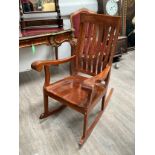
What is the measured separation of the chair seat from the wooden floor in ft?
1.15

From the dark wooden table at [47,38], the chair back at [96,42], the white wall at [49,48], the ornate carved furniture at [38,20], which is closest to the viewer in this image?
the chair back at [96,42]

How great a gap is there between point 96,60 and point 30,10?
108cm


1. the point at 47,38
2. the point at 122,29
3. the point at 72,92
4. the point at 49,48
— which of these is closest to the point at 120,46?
the point at 122,29

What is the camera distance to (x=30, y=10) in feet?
7.72

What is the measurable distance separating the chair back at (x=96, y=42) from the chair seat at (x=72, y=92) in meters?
0.17

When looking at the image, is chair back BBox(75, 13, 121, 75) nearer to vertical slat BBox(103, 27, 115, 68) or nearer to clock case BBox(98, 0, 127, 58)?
vertical slat BBox(103, 27, 115, 68)

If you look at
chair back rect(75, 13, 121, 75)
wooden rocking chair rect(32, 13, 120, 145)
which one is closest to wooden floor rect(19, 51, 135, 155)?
wooden rocking chair rect(32, 13, 120, 145)

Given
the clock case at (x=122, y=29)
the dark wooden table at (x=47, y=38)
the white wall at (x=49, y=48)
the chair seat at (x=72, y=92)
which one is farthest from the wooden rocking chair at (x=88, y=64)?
the clock case at (x=122, y=29)

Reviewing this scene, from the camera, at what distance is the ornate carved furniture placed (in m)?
2.28

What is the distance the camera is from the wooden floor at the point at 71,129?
164 cm

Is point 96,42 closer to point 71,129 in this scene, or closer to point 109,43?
point 109,43

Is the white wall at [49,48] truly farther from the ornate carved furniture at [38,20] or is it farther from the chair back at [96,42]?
the chair back at [96,42]
